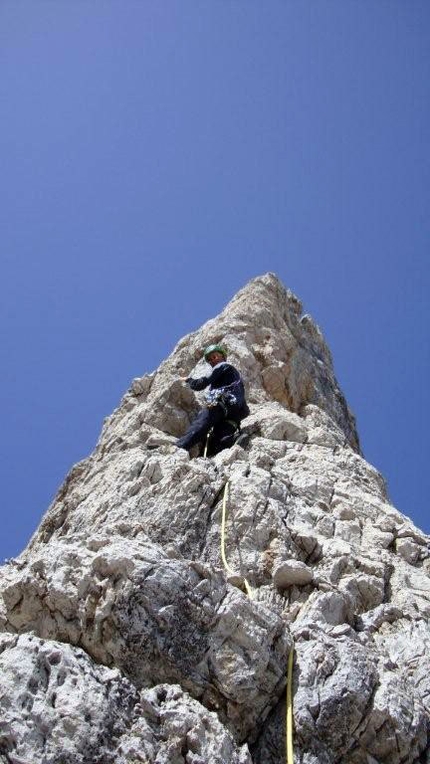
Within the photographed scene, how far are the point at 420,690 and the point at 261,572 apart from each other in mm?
2805

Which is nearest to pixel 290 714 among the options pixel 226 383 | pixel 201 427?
pixel 201 427

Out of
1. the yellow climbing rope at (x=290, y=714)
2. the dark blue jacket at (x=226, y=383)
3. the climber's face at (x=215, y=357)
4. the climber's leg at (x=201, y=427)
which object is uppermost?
the climber's face at (x=215, y=357)

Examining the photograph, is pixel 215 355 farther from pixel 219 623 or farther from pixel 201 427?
pixel 219 623

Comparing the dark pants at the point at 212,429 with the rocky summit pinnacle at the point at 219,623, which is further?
the dark pants at the point at 212,429

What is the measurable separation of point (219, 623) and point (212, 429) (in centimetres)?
770

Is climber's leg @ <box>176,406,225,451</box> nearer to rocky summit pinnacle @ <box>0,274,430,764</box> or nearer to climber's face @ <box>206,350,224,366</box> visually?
rocky summit pinnacle @ <box>0,274,430,764</box>

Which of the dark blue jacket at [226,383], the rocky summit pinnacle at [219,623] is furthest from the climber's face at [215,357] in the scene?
the rocky summit pinnacle at [219,623]

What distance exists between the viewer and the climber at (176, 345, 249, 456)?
1544cm

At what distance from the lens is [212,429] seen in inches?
626

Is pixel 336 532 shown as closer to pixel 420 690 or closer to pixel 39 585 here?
pixel 420 690

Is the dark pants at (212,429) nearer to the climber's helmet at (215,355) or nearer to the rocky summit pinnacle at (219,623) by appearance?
the rocky summit pinnacle at (219,623)

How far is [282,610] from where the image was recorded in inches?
403

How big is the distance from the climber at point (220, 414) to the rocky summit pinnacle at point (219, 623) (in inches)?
50.7

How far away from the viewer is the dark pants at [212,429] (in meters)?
15.3
